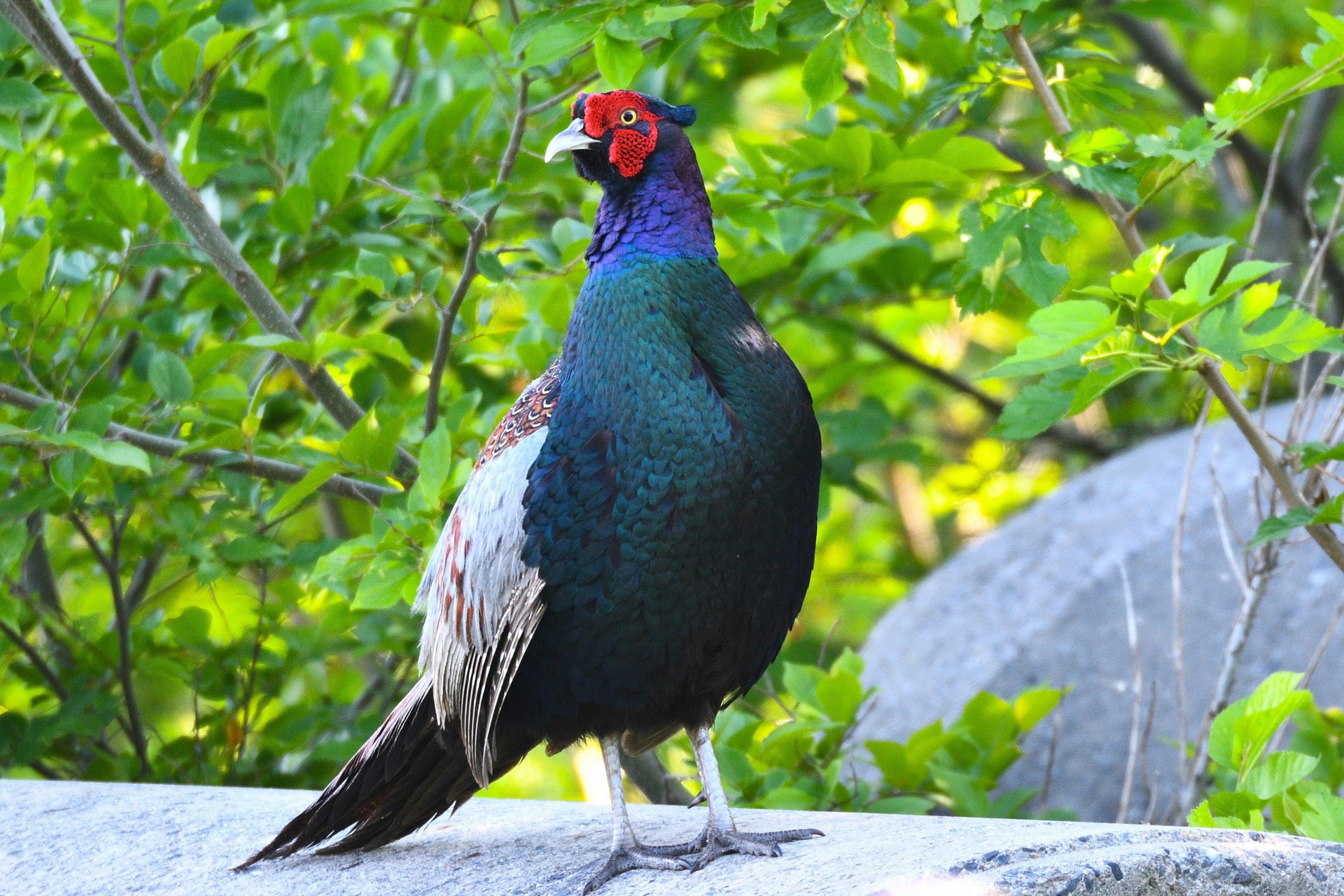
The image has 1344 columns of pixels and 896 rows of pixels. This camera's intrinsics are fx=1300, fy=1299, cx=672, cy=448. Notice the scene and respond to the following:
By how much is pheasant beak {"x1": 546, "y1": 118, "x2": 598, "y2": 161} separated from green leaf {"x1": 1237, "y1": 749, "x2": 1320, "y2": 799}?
6.26ft

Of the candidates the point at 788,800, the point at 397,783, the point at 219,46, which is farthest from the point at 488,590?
the point at 219,46

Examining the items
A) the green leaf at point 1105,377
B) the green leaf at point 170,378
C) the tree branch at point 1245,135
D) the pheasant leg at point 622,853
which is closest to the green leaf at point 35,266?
the green leaf at point 170,378

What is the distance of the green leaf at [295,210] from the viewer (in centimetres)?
364

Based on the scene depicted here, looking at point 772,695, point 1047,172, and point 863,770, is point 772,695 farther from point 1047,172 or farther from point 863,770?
point 1047,172

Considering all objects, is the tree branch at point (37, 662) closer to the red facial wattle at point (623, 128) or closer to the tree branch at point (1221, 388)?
the red facial wattle at point (623, 128)

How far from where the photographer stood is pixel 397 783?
285cm

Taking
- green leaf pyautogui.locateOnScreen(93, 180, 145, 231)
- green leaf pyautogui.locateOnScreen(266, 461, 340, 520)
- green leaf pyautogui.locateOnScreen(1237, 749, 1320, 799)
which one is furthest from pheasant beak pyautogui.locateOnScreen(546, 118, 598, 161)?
green leaf pyautogui.locateOnScreen(1237, 749, 1320, 799)

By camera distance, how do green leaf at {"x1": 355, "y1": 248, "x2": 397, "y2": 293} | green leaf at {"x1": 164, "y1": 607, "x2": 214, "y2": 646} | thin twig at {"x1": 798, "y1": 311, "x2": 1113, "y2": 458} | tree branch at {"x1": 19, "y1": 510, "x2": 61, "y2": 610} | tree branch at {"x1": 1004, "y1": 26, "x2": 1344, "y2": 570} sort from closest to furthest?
tree branch at {"x1": 1004, "y1": 26, "x2": 1344, "y2": 570}, green leaf at {"x1": 355, "y1": 248, "x2": 397, "y2": 293}, green leaf at {"x1": 164, "y1": 607, "x2": 214, "y2": 646}, tree branch at {"x1": 19, "y1": 510, "x2": 61, "y2": 610}, thin twig at {"x1": 798, "y1": 311, "x2": 1113, "y2": 458}

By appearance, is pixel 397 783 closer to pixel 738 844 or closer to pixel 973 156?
pixel 738 844

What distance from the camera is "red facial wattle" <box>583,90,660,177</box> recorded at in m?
2.68

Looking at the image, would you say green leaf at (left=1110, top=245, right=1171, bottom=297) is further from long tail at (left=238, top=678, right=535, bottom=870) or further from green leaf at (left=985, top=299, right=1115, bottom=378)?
long tail at (left=238, top=678, right=535, bottom=870)

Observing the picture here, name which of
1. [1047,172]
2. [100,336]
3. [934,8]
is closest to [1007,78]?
[1047,172]

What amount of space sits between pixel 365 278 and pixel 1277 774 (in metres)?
2.30

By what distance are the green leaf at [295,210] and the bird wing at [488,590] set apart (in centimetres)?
126
